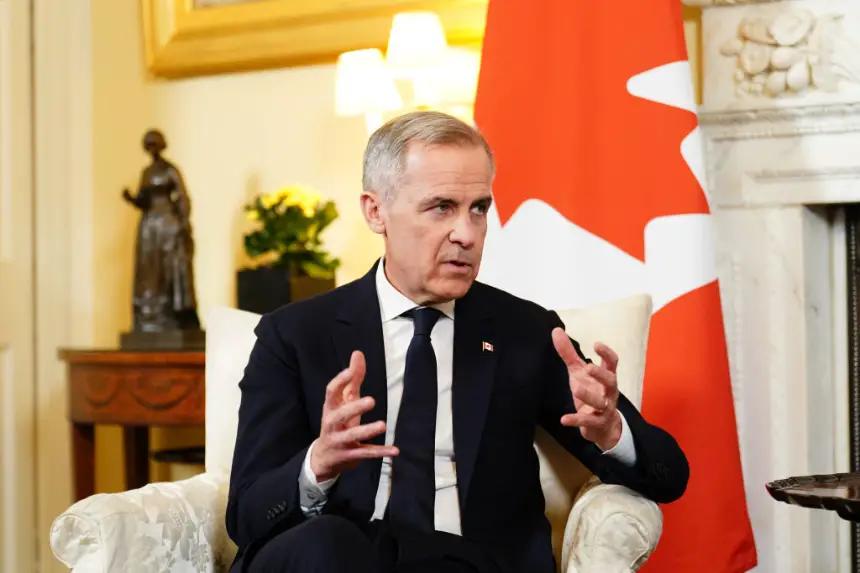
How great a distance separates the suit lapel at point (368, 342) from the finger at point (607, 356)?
392mm

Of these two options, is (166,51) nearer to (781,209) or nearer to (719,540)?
(781,209)

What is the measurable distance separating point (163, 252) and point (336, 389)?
1885 millimetres

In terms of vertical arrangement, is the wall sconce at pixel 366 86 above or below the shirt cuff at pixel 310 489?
above

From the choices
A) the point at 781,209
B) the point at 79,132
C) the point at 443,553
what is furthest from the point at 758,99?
the point at 79,132

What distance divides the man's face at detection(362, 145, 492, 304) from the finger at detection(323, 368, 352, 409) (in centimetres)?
34

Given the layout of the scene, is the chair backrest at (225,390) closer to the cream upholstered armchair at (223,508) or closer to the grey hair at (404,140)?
the cream upholstered armchair at (223,508)

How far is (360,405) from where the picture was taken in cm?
168

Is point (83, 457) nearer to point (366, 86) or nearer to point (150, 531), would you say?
point (366, 86)

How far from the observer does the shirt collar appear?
211 centimetres

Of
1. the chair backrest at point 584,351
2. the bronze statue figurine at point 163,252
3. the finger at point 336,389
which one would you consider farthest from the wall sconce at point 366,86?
the finger at point 336,389

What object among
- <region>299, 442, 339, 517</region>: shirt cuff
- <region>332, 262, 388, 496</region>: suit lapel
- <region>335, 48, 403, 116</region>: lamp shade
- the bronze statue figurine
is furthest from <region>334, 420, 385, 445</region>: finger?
the bronze statue figurine

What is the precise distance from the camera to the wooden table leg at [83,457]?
11.5 ft

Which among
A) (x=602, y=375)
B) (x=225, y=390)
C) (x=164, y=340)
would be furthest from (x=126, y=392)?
(x=602, y=375)

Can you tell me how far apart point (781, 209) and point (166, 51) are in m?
1.99
